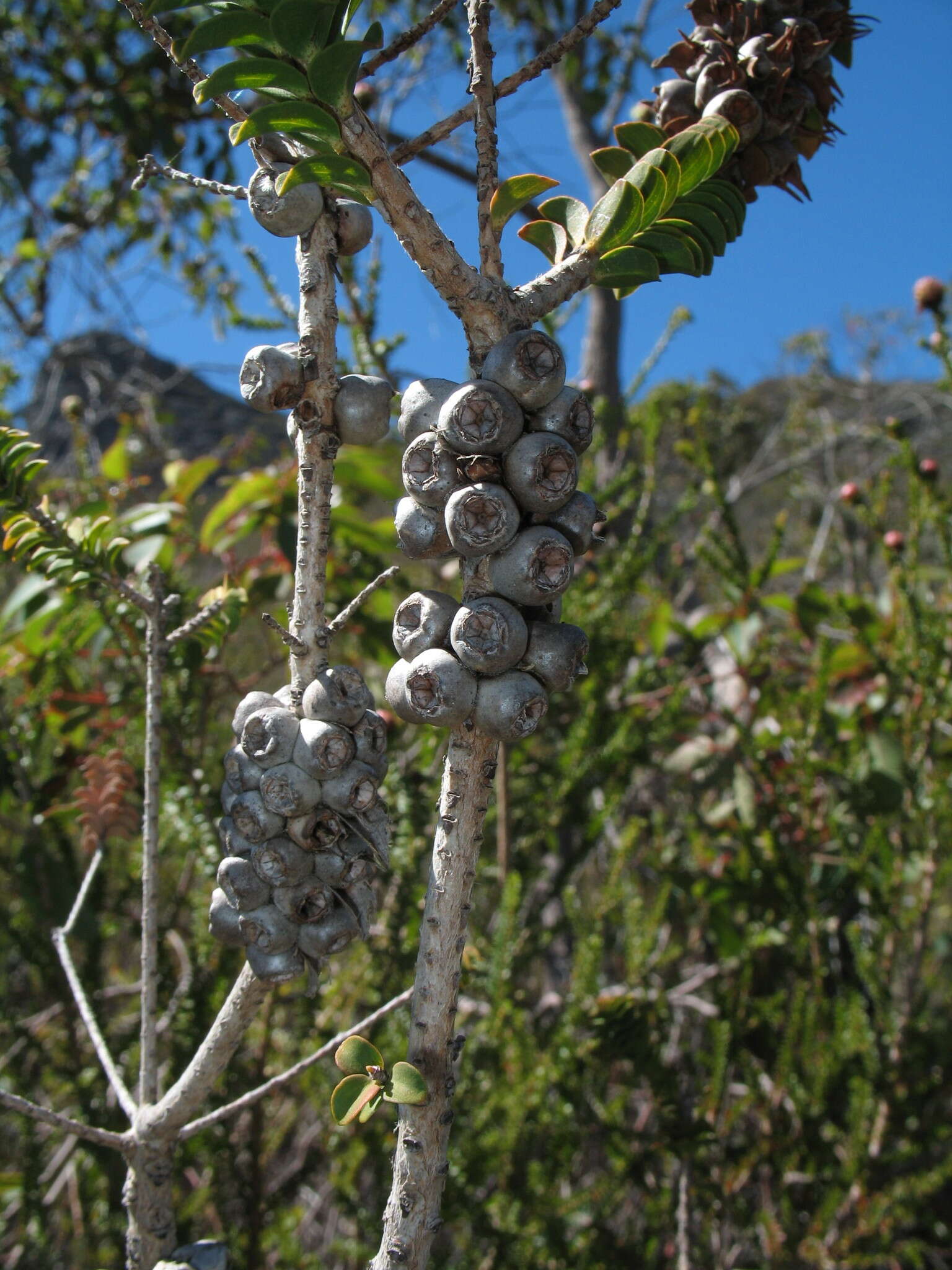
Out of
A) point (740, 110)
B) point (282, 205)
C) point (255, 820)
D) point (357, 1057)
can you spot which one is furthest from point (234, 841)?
point (740, 110)

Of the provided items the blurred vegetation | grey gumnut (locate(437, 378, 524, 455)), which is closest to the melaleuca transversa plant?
grey gumnut (locate(437, 378, 524, 455))

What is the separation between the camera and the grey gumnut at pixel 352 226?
0.66 meters

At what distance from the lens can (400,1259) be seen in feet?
1.89

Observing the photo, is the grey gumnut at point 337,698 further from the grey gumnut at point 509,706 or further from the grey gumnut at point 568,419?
the grey gumnut at point 568,419

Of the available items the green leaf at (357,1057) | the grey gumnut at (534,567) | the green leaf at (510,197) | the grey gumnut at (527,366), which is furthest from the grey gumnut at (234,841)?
the green leaf at (510,197)

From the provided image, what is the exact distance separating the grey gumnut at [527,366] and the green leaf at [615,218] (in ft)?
0.42

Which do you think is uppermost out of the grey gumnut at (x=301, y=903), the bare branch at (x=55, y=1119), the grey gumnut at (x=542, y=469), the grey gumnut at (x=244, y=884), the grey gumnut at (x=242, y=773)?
the grey gumnut at (x=542, y=469)

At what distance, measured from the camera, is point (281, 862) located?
24.5 inches

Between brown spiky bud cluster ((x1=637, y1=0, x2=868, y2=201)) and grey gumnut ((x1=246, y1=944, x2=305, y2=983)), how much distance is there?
746mm

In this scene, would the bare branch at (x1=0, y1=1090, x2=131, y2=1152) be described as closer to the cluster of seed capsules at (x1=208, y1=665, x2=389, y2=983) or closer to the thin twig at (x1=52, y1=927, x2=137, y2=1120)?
the thin twig at (x1=52, y1=927, x2=137, y2=1120)

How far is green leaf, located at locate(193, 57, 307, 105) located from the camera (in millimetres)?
546

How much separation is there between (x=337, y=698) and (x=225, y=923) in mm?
184

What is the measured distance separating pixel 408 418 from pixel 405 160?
0.23m

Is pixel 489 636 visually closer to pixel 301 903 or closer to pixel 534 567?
pixel 534 567
